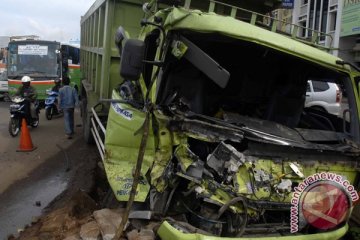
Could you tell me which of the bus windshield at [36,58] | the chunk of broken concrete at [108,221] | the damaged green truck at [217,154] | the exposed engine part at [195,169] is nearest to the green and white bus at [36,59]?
the bus windshield at [36,58]

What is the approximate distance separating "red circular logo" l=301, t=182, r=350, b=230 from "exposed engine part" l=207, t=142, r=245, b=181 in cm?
51

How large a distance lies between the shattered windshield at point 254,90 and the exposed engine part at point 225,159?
0.88 feet

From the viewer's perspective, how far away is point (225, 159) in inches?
124

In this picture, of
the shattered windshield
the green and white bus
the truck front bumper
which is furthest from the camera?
the green and white bus

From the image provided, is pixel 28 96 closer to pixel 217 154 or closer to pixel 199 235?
pixel 217 154

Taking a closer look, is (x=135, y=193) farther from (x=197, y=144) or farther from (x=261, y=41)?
(x=261, y=41)

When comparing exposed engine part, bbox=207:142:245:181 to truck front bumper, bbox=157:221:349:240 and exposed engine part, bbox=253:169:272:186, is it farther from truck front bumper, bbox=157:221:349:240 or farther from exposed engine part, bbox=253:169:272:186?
truck front bumper, bbox=157:221:349:240

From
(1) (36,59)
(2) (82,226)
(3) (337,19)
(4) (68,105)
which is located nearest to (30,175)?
(4) (68,105)

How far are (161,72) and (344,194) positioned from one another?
1672mm

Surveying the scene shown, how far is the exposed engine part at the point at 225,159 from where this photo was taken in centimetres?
312

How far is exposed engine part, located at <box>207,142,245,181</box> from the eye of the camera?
312 cm

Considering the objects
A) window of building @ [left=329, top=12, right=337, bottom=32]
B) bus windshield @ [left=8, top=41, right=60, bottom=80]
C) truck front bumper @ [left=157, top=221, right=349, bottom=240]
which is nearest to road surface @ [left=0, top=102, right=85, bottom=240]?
truck front bumper @ [left=157, top=221, right=349, bottom=240]

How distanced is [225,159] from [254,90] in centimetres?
175

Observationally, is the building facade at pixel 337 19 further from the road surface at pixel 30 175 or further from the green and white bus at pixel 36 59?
the road surface at pixel 30 175
